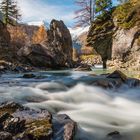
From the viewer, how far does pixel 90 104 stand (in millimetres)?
13258

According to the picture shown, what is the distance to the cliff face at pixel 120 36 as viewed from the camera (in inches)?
1459

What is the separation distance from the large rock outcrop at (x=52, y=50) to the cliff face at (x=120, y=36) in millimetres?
6129

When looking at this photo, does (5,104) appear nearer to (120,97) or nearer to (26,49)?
(120,97)

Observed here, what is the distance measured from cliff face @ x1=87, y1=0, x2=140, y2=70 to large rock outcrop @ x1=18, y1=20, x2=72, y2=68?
6129mm

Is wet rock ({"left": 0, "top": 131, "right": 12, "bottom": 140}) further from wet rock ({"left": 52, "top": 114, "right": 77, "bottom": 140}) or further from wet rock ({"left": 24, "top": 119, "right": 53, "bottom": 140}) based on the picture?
wet rock ({"left": 52, "top": 114, "right": 77, "bottom": 140})

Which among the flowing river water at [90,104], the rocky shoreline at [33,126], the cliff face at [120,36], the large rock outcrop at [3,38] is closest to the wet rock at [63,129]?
the rocky shoreline at [33,126]

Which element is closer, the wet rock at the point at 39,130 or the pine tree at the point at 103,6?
the wet rock at the point at 39,130

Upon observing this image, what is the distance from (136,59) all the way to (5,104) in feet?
89.6

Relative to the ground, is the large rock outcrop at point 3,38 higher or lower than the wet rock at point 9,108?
higher

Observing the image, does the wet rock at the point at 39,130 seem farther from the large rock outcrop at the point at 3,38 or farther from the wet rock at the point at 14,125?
the large rock outcrop at the point at 3,38

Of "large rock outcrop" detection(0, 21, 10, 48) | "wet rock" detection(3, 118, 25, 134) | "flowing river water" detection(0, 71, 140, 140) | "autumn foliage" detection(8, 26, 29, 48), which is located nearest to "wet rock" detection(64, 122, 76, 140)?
"flowing river water" detection(0, 71, 140, 140)

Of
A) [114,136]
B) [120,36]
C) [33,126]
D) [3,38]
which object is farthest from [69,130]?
[3,38]

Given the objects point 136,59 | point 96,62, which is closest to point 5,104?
point 136,59

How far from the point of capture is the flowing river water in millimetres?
9625
